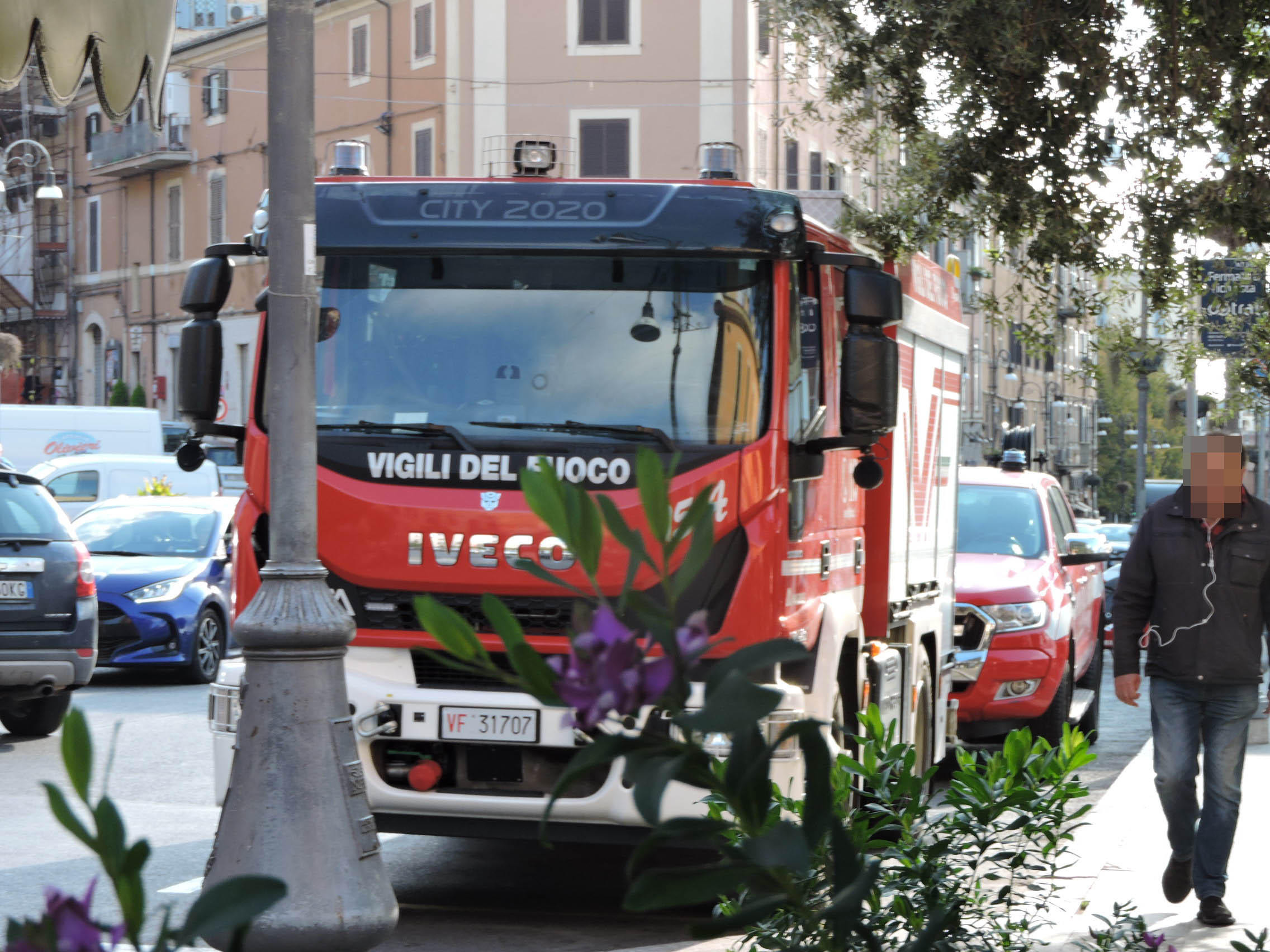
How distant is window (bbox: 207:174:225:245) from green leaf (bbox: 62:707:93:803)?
158 ft

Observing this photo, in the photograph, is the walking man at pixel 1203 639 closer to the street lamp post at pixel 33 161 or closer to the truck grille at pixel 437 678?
the truck grille at pixel 437 678

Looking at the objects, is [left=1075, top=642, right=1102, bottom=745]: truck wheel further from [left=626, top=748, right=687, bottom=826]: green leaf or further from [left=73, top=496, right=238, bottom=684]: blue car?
→ [left=626, top=748, right=687, bottom=826]: green leaf

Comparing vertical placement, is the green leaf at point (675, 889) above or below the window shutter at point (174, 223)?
below

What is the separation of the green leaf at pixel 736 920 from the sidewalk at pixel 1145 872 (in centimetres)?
352

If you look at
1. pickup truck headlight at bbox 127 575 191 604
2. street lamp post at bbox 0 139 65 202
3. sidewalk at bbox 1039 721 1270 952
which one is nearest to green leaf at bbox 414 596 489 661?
sidewalk at bbox 1039 721 1270 952

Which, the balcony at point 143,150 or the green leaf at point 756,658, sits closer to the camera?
the green leaf at point 756,658

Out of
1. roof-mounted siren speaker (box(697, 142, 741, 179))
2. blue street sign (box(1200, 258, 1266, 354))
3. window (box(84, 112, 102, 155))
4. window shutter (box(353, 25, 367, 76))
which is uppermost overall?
window shutter (box(353, 25, 367, 76))

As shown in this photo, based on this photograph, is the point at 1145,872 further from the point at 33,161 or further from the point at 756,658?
the point at 33,161

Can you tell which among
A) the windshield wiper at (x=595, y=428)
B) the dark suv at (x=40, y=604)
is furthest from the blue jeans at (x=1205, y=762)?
the dark suv at (x=40, y=604)

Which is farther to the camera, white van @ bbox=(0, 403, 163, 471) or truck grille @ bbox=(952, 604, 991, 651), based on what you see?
white van @ bbox=(0, 403, 163, 471)

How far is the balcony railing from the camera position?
49.6 metres

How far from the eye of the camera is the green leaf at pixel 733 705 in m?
1.58

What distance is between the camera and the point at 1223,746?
21.8ft

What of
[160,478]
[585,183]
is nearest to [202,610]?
[160,478]
